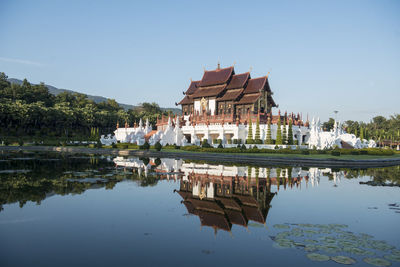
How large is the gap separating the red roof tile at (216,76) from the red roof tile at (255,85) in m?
4.30

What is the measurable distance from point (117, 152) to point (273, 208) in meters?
31.1

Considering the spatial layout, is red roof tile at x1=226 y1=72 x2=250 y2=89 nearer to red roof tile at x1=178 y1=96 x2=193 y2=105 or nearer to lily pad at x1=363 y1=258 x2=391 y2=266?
red roof tile at x1=178 y1=96 x2=193 y2=105

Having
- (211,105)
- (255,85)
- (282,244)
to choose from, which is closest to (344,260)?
(282,244)

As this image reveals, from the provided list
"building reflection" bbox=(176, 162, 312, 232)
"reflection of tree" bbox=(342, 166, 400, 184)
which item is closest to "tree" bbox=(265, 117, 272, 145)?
"reflection of tree" bbox=(342, 166, 400, 184)

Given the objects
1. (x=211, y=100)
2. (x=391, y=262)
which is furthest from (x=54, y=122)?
(x=391, y=262)

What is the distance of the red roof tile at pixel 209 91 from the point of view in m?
52.5

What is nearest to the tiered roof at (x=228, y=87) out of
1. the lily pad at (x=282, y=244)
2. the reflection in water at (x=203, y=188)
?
the reflection in water at (x=203, y=188)

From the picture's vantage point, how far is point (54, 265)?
18.1ft

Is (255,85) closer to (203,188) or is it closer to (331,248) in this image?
(203,188)

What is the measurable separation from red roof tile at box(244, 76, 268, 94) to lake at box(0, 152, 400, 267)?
35.4m

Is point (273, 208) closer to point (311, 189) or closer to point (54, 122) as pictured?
point (311, 189)

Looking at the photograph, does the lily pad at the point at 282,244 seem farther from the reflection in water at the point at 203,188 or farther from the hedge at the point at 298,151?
the hedge at the point at 298,151

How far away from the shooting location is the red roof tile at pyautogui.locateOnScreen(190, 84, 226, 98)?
172 feet

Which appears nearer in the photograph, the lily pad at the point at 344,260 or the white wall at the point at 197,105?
the lily pad at the point at 344,260
